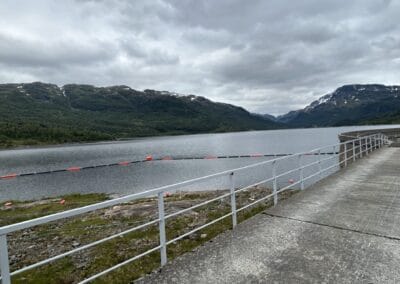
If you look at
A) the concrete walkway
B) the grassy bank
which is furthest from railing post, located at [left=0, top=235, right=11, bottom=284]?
the grassy bank

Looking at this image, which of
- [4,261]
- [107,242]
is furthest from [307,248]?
[107,242]

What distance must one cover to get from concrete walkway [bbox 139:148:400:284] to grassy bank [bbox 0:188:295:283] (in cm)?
217

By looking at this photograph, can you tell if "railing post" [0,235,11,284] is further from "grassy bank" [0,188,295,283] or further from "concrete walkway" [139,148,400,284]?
"grassy bank" [0,188,295,283]

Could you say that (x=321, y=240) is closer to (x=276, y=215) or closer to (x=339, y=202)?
(x=276, y=215)

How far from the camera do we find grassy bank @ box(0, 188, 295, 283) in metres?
10.6

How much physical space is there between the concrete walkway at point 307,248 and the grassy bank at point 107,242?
217 cm

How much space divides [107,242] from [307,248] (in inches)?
422

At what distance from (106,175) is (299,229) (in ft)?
158

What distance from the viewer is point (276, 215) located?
8172mm

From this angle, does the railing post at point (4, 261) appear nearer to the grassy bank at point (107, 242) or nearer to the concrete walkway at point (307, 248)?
the concrete walkway at point (307, 248)

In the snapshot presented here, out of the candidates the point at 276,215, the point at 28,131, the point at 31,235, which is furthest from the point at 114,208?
the point at 28,131

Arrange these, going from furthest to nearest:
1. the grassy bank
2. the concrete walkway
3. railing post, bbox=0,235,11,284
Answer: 1. the grassy bank
2. the concrete walkway
3. railing post, bbox=0,235,11,284

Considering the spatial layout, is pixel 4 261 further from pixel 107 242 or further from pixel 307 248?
pixel 107 242

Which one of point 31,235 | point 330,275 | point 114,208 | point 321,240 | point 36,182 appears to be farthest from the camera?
point 36,182
